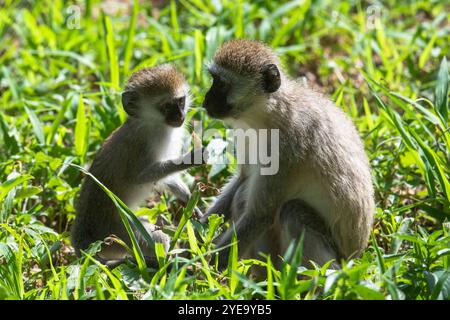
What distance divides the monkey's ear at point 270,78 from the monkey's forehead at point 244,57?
0.05 meters

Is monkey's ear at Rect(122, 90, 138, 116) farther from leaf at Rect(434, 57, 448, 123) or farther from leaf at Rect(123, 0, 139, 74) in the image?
leaf at Rect(434, 57, 448, 123)

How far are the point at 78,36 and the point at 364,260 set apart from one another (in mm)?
5409

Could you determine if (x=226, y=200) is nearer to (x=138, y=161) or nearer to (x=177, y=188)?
(x=177, y=188)

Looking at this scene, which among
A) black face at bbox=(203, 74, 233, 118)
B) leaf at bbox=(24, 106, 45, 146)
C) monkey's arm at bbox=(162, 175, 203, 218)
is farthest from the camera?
leaf at bbox=(24, 106, 45, 146)

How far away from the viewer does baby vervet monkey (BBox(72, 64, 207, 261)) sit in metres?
6.17

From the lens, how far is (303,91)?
19.6 ft

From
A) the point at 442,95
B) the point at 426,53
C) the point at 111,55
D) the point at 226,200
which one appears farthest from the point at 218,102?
the point at 426,53

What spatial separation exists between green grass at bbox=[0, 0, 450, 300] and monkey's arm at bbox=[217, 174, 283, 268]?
15cm

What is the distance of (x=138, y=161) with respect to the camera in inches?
251

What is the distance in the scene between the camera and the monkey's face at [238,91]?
5.70 meters

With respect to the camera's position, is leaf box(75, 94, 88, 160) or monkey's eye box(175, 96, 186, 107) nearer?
monkey's eye box(175, 96, 186, 107)

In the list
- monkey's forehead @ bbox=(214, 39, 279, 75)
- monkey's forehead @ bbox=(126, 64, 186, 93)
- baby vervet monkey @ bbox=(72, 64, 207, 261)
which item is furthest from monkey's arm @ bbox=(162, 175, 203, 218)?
monkey's forehead @ bbox=(214, 39, 279, 75)
